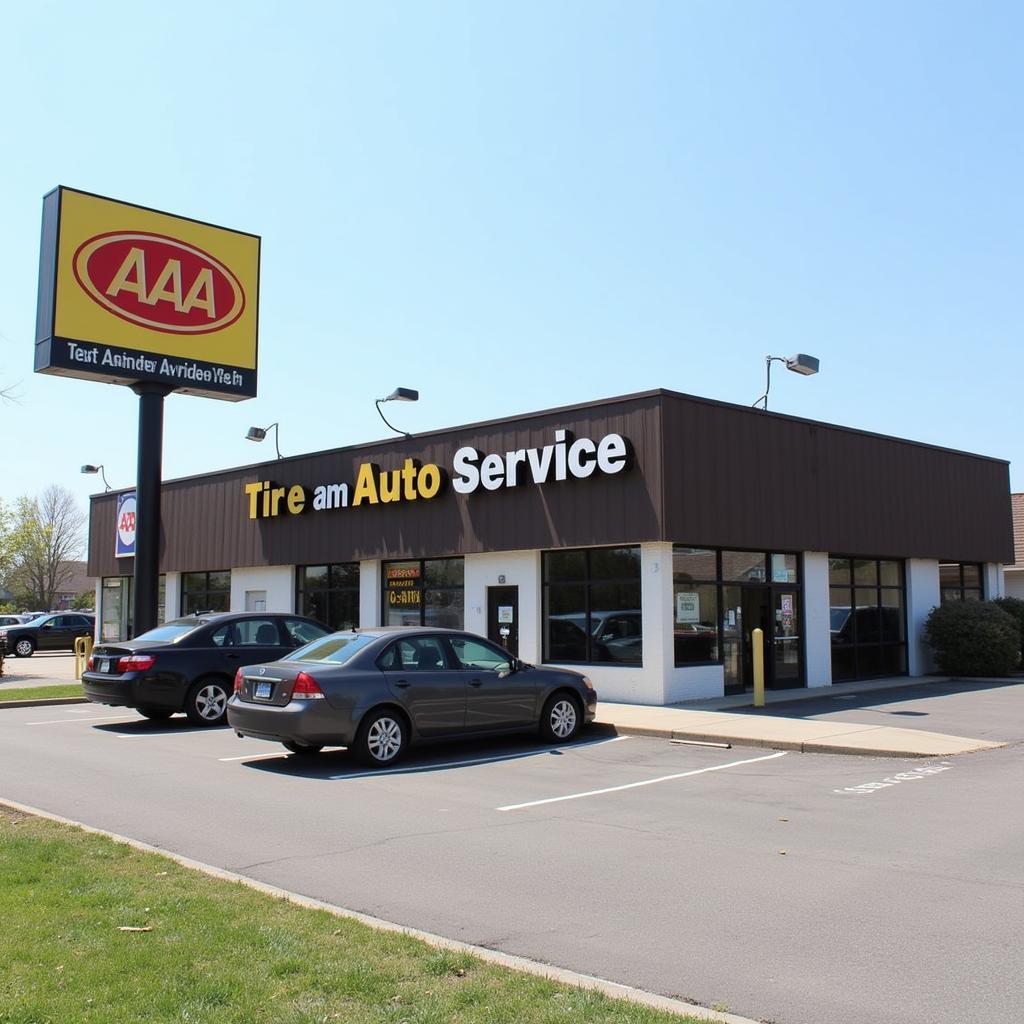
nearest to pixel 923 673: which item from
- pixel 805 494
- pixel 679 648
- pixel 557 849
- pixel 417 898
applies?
pixel 805 494

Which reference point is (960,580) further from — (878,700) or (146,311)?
(146,311)

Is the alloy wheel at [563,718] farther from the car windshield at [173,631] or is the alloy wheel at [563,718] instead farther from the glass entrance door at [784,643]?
the glass entrance door at [784,643]

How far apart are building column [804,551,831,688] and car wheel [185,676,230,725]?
11228mm

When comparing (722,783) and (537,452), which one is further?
(537,452)

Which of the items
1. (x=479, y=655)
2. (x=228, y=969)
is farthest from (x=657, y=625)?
(x=228, y=969)

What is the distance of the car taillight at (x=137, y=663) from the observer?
15055 millimetres

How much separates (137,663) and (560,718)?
20.2 ft

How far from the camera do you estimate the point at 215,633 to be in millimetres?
15867

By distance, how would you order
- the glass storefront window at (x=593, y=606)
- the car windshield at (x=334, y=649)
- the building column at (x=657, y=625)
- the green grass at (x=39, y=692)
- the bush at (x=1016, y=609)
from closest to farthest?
the car windshield at (x=334, y=649), the building column at (x=657, y=625), the glass storefront window at (x=593, y=606), the green grass at (x=39, y=692), the bush at (x=1016, y=609)

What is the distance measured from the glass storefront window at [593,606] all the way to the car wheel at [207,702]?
245 inches

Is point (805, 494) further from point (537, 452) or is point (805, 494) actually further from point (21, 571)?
point (21, 571)

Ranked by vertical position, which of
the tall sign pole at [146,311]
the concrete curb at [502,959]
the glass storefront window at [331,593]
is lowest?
the concrete curb at [502,959]

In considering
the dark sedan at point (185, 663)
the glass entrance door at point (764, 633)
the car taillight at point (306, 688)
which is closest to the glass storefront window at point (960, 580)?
the glass entrance door at point (764, 633)

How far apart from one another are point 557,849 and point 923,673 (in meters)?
18.8
